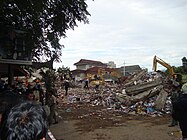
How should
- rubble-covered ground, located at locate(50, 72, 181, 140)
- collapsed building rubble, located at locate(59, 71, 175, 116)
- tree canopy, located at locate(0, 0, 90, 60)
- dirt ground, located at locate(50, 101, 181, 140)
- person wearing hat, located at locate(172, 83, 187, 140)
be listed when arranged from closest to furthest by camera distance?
person wearing hat, located at locate(172, 83, 187, 140), dirt ground, located at locate(50, 101, 181, 140), rubble-covered ground, located at locate(50, 72, 181, 140), tree canopy, located at locate(0, 0, 90, 60), collapsed building rubble, located at locate(59, 71, 175, 116)

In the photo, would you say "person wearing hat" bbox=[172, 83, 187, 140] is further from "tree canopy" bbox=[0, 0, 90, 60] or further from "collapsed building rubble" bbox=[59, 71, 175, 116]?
"collapsed building rubble" bbox=[59, 71, 175, 116]

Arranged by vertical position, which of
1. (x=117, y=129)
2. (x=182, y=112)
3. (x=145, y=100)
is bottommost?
(x=117, y=129)

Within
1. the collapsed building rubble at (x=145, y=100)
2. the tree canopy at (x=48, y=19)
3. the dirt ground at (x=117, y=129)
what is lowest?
the dirt ground at (x=117, y=129)

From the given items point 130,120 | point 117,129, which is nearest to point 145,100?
point 130,120

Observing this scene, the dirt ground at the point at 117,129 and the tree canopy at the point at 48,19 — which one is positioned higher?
the tree canopy at the point at 48,19

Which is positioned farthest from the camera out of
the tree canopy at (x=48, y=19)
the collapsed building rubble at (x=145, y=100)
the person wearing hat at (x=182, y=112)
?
the collapsed building rubble at (x=145, y=100)

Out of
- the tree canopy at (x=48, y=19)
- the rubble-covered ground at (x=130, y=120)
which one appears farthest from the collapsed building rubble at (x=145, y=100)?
the tree canopy at (x=48, y=19)

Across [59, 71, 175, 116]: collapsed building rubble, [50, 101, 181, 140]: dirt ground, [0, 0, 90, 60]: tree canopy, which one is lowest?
[50, 101, 181, 140]: dirt ground

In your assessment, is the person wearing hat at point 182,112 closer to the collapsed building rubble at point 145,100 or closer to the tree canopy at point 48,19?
the tree canopy at point 48,19

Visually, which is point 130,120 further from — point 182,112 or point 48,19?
point 182,112

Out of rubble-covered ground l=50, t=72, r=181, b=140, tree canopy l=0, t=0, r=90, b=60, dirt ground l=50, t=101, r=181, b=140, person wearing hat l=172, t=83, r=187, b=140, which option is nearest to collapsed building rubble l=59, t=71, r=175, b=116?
rubble-covered ground l=50, t=72, r=181, b=140

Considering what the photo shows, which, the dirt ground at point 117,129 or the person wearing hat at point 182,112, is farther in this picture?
the dirt ground at point 117,129

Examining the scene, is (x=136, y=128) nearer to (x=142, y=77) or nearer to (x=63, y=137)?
(x=63, y=137)

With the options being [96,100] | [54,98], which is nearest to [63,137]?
[54,98]
